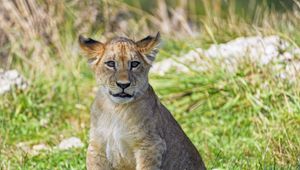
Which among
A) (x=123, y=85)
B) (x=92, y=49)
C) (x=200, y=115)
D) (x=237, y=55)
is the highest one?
(x=92, y=49)

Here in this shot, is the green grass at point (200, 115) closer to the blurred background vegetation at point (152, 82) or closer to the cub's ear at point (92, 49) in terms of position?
the blurred background vegetation at point (152, 82)

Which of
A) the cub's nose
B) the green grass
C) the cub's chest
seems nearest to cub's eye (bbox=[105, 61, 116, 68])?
the cub's nose

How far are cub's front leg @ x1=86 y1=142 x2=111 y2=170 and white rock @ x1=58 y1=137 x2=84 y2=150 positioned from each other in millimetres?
2360

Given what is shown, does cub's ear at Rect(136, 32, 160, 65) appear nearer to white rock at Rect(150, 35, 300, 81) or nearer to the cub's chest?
the cub's chest

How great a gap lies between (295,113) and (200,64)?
169cm

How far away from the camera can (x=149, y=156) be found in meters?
6.55

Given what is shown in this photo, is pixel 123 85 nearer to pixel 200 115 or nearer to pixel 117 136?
pixel 117 136

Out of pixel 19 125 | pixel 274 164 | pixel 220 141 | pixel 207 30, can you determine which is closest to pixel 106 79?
pixel 274 164

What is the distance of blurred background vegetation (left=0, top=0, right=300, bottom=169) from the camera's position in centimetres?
855

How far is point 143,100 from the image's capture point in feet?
21.7

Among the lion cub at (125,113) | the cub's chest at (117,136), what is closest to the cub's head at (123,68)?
the lion cub at (125,113)

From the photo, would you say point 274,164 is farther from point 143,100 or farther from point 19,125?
point 19,125

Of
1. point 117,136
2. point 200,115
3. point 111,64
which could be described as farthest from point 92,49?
point 200,115

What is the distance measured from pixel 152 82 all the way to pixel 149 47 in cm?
405
